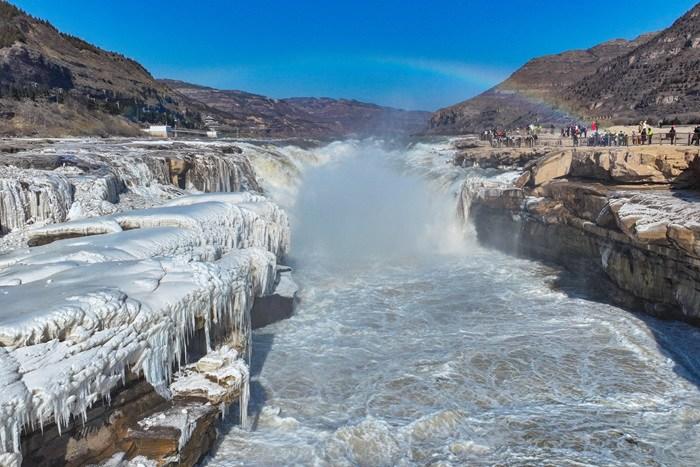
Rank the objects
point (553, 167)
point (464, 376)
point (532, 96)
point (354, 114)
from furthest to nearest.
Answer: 1. point (354, 114)
2. point (532, 96)
3. point (553, 167)
4. point (464, 376)

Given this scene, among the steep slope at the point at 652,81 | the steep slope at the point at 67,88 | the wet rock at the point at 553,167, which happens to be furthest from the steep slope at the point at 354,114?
the wet rock at the point at 553,167

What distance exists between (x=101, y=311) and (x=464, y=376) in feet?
19.5

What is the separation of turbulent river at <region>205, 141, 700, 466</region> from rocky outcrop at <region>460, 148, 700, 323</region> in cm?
66

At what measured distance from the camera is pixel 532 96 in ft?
287

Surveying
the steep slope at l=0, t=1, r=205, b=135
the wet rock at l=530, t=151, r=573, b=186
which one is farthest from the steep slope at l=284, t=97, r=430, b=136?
the wet rock at l=530, t=151, r=573, b=186

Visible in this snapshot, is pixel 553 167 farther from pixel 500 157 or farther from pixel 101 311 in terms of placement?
pixel 101 311

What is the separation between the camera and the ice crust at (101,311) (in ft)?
15.3

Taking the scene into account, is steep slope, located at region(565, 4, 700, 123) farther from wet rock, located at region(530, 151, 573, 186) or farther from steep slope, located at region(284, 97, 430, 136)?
steep slope, located at region(284, 97, 430, 136)

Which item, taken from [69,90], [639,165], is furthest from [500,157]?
[69,90]

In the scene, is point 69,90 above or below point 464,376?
above

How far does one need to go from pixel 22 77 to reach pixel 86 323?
4307cm

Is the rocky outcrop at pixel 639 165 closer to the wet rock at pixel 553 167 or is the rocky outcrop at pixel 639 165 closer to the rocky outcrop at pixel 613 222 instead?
the rocky outcrop at pixel 613 222

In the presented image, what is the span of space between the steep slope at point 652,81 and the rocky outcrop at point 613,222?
117 feet

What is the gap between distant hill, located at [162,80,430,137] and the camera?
327 feet
